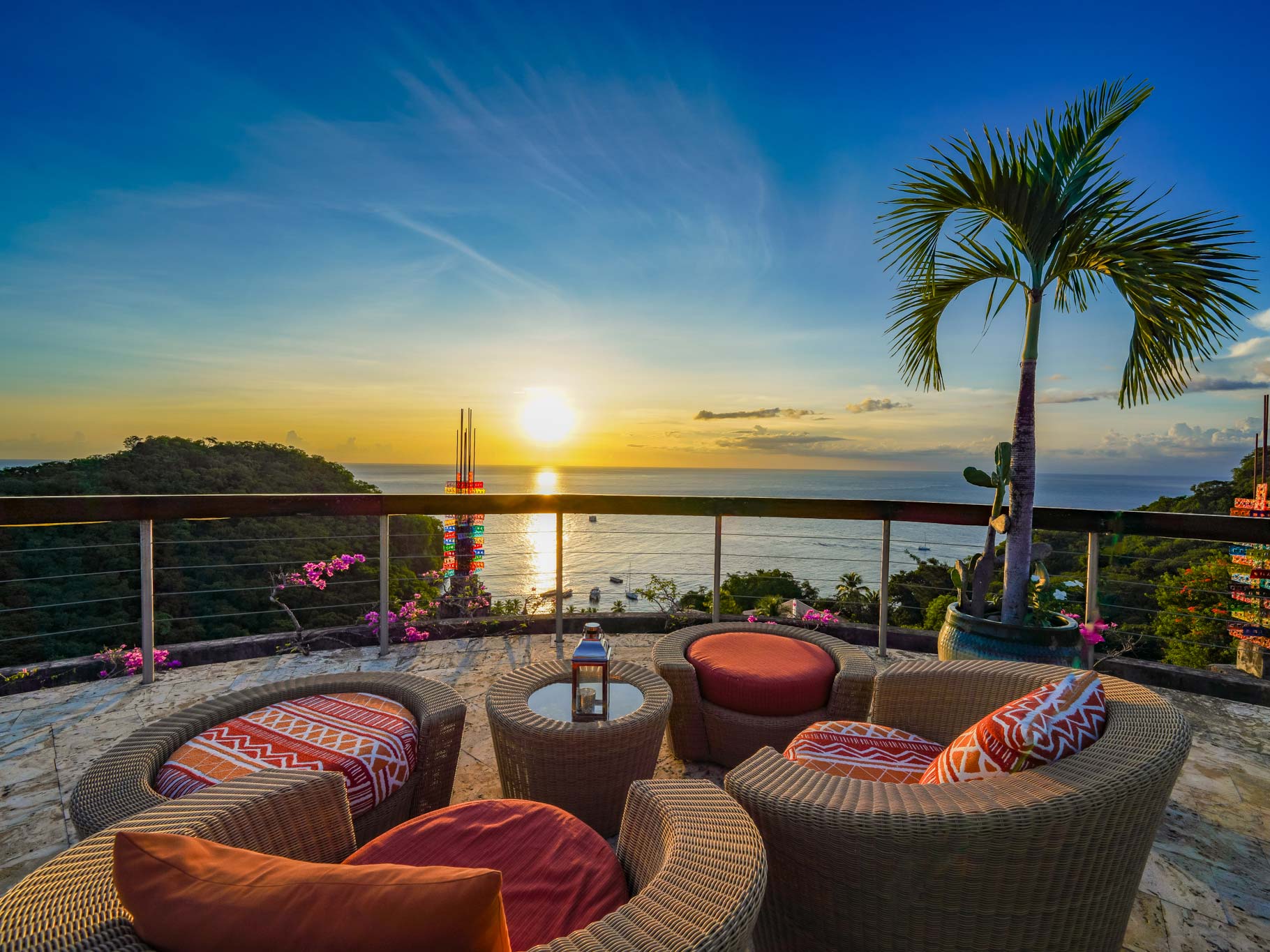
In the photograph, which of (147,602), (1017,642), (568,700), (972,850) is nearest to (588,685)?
(568,700)

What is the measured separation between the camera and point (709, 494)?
1073cm

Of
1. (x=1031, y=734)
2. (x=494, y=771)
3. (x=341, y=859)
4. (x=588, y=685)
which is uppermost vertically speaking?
(x=1031, y=734)

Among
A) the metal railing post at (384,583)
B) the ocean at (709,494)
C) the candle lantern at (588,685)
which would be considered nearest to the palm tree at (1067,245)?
the candle lantern at (588,685)

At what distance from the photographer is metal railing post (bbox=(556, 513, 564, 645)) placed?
3.67 metres

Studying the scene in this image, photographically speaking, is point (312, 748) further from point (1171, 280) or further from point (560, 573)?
point (1171, 280)

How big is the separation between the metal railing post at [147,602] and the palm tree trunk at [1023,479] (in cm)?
433

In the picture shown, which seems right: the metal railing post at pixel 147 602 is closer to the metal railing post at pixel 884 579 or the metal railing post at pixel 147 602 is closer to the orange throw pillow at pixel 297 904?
the orange throw pillow at pixel 297 904

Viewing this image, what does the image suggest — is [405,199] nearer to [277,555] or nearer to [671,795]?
[277,555]

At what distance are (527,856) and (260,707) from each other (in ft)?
3.92

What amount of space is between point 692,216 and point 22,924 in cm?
590

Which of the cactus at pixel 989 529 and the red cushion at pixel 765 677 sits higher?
the cactus at pixel 989 529

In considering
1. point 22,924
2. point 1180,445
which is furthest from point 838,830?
point 1180,445

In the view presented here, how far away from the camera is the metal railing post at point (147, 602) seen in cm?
298

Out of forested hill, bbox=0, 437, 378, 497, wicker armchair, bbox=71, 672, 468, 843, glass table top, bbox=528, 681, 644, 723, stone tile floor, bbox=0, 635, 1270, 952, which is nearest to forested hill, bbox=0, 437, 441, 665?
forested hill, bbox=0, 437, 378, 497
